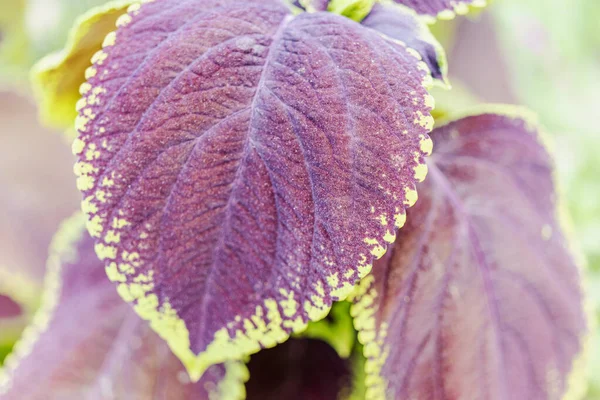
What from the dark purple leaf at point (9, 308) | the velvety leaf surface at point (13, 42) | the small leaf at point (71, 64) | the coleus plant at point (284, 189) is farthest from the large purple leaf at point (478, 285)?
the velvety leaf surface at point (13, 42)

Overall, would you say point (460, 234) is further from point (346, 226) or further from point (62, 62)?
point (62, 62)

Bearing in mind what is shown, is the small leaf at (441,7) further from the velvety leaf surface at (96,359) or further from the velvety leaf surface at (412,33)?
the velvety leaf surface at (96,359)

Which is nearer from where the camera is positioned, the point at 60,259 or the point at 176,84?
the point at 176,84

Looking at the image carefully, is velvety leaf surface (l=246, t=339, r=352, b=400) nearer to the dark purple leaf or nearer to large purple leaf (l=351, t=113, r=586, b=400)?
large purple leaf (l=351, t=113, r=586, b=400)

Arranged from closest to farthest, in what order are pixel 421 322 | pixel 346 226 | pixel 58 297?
pixel 346 226, pixel 421 322, pixel 58 297

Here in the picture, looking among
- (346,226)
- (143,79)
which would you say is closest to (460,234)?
(346,226)

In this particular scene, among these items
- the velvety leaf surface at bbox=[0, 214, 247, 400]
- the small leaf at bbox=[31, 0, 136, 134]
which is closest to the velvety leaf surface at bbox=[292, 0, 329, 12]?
the small leaf at bbox=[31, 0, 136, 134]

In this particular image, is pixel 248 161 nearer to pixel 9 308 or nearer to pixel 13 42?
pixel 9 308

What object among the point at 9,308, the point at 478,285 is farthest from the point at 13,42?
the point at 478,285
